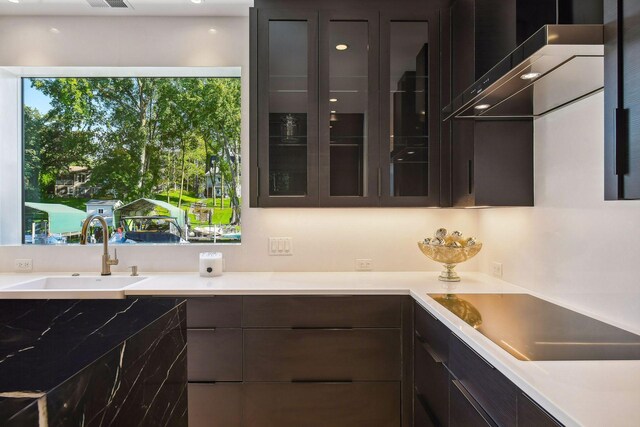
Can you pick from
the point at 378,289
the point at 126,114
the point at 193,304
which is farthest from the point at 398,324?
the point at 126,114

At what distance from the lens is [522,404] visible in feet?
3.16

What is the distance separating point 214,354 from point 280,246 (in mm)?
843

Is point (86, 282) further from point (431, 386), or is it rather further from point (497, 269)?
point (497, 269)

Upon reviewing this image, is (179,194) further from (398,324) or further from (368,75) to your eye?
(398,324)

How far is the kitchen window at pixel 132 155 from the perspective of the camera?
281cm

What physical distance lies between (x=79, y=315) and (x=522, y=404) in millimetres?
1101

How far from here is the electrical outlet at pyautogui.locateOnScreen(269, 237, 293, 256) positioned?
8.67 ft

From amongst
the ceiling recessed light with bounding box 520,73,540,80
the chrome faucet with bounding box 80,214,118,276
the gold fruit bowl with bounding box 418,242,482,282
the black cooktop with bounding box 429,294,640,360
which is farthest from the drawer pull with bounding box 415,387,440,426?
the chrome faucet with bounding box 80,214,118,276

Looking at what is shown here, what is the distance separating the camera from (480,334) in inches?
51.1

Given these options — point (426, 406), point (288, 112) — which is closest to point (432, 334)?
point (426, 406)

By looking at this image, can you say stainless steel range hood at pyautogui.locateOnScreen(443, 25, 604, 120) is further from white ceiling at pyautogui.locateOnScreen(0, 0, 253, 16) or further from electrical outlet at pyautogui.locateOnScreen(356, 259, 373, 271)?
white ceiling at pyautogui.locateOnScreen(0, 0, 253, 16)

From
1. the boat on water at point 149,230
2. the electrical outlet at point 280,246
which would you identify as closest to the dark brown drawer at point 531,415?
the electrical outlet at point 280,246

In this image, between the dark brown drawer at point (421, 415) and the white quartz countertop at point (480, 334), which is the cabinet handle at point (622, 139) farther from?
the dark brown drawer at point (421, 415)

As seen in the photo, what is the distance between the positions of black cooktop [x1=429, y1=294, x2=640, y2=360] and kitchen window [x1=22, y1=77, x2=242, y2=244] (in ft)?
5.93
